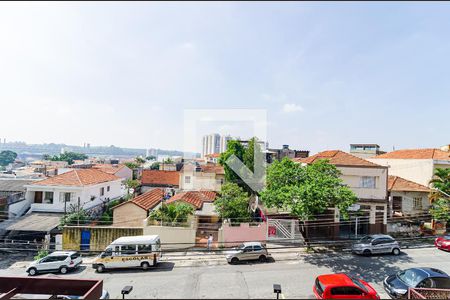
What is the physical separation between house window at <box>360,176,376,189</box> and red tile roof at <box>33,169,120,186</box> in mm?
21762

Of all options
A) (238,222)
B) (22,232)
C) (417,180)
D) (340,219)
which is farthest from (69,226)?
(417,180)

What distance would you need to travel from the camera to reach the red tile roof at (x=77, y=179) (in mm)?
21061

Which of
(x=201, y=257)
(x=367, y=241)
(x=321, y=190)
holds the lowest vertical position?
(x=201, y=257)

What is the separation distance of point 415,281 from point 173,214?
1278cm

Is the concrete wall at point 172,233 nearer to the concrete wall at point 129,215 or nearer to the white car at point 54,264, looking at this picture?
the concrete wall at point 129,215

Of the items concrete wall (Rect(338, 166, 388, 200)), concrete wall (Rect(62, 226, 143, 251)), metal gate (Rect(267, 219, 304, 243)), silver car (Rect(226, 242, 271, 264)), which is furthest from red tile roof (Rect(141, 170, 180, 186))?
concrete wall (Rect(338, 166, 388, 200))

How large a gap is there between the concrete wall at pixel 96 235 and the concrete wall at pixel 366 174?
15072mm

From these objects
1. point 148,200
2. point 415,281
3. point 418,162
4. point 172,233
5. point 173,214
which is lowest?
point 172,233

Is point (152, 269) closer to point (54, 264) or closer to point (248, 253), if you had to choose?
point (54, 264)

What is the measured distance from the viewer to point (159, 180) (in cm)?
3588

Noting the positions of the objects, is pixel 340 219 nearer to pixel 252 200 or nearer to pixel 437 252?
pixel 437 252

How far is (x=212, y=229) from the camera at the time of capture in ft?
57.0

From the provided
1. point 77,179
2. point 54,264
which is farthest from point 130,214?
point 77,179

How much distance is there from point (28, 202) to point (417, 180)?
33.5 meters
